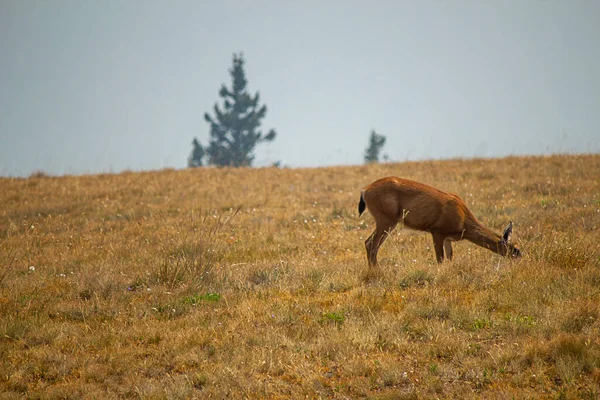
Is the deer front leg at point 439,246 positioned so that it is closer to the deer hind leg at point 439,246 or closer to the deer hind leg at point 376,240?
the deer hind leg at point 439,246

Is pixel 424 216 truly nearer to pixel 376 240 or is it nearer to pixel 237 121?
pixel 376 240

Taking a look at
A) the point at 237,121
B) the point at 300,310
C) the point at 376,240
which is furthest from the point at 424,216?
the point at 237,121

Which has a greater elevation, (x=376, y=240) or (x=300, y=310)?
(x=376, y=240)

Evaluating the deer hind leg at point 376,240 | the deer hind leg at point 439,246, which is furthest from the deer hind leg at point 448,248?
the deer hind leg at point 376,240

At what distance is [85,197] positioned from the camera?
Result: 56.2 ft

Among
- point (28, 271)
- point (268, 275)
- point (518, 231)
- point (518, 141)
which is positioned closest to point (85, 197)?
point (28, 271)

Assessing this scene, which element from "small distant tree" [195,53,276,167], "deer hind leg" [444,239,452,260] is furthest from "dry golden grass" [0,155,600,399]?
"small distant tree" [195,53,276,167]

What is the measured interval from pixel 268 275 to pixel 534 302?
3.86m

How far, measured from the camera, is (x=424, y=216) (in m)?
10.2

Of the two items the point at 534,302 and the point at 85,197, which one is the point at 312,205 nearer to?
the point at 85,197

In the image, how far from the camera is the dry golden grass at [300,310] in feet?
19.2

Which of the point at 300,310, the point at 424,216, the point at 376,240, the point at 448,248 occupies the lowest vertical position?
the point at 300,310

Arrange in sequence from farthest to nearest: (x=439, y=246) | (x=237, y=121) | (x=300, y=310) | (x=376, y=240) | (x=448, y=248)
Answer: (x=237, y=121), (x=448, y=248), (x=376, y=240), (x=439, y=246), (x=300, y=310)

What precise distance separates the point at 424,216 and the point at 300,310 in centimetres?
341
